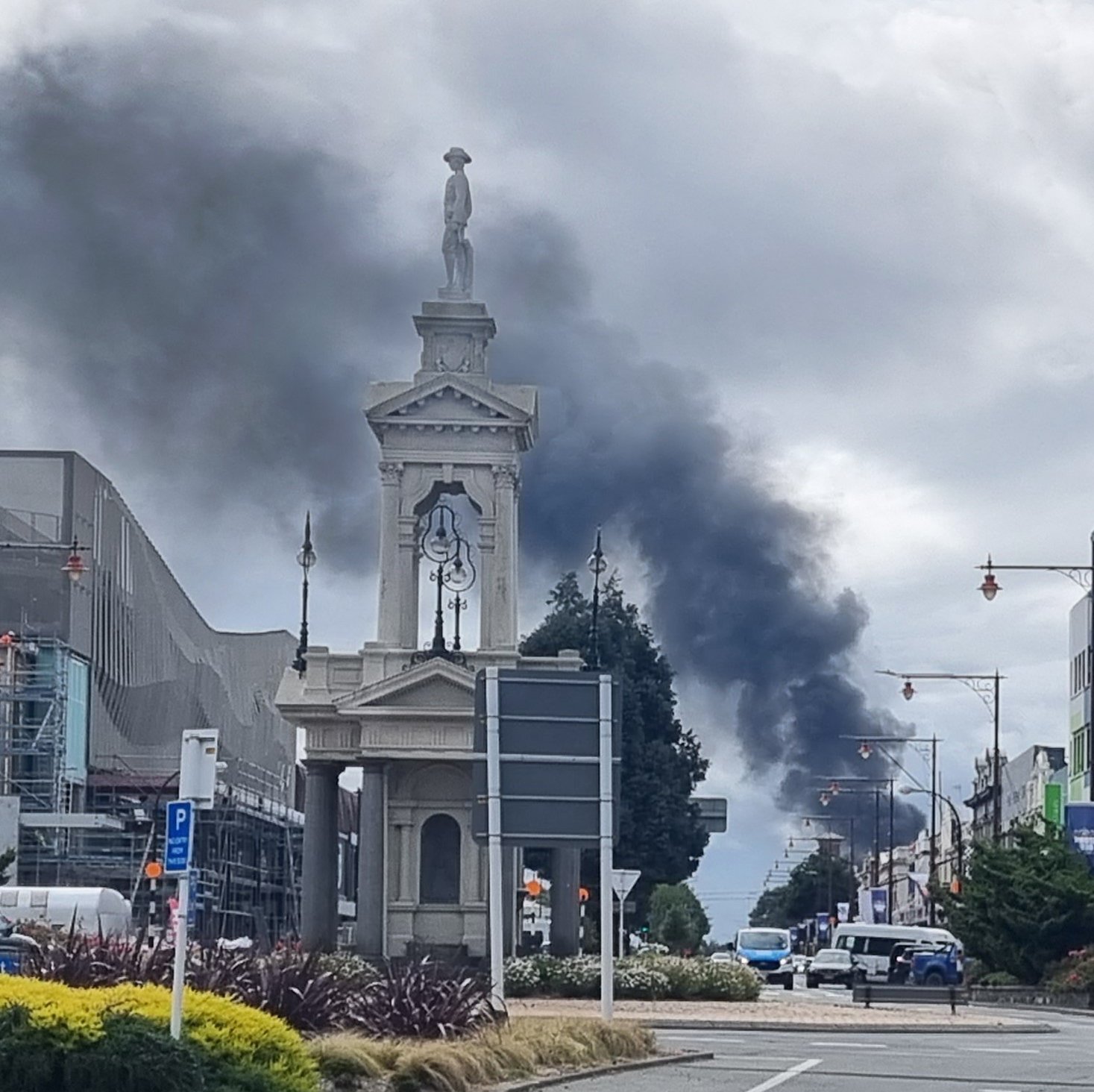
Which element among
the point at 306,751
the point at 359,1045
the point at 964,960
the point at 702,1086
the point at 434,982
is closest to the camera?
the point at 359,1045

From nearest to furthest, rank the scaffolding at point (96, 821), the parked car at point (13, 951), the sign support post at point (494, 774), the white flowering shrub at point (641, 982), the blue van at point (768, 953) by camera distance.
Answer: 1. the parked car at point (13, 951)
2. the sign support post at point (494, 774)
3. the white flowering shrub at point (641, 982)
4. the blue van at point (768, 953)
5. the scaffolding at point (96, 821)

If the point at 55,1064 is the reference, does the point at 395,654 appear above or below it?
above

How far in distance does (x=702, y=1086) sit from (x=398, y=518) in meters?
34.9

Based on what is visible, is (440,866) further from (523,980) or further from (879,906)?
(879,906)

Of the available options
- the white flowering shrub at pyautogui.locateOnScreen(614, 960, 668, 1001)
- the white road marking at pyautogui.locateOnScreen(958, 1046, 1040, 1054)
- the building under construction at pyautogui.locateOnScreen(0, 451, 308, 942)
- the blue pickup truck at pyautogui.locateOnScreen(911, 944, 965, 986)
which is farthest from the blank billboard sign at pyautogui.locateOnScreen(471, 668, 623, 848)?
the building under construction at pyautogui.locateOnScreen(0, 451, 308, 942)

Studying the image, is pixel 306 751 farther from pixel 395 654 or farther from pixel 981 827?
pixel 981 827

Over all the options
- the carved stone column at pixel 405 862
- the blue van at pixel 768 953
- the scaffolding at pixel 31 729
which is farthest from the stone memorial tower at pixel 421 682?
the scaffolding at pixel 31 729

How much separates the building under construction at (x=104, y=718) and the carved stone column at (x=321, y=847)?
803 inches

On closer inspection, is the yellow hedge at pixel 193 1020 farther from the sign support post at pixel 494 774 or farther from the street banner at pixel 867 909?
the street banner at pixel 867 909

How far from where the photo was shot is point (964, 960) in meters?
77.4

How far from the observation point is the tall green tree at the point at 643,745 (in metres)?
83.8

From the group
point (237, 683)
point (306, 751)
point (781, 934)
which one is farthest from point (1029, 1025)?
point (237, 683)

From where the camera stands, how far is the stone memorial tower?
53.8 meters

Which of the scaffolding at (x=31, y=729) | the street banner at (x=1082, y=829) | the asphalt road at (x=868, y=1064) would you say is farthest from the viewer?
the scaffolding at (x=31, y=729)
